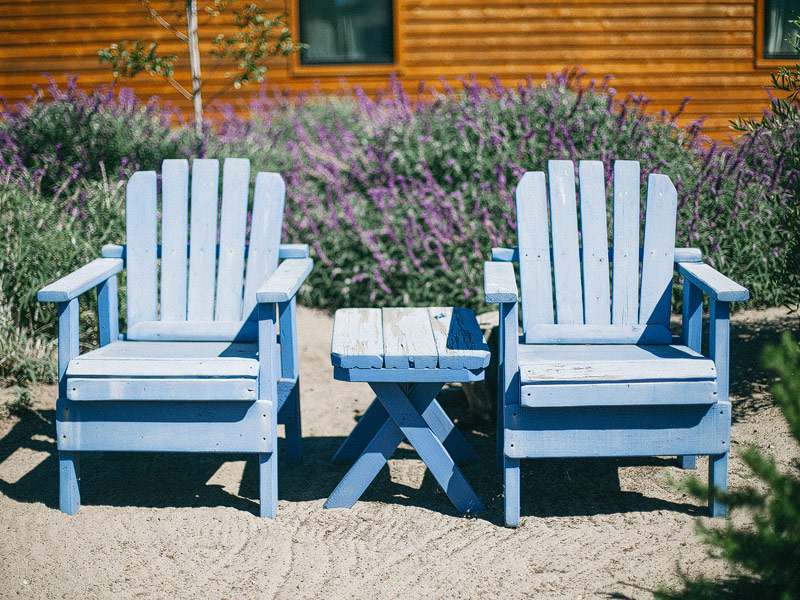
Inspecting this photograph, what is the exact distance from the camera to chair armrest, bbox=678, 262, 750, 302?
267 centimetres

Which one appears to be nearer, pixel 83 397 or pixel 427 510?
pixel 83 397

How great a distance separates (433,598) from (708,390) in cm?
111

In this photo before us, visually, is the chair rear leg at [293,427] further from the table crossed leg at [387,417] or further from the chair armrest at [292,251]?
the chair armrest at [292,251]

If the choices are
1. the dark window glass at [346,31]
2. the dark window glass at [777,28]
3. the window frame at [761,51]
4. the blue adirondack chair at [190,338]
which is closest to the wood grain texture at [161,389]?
the blue adirondack chair at [190,338]

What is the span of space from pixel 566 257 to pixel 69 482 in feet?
6.93

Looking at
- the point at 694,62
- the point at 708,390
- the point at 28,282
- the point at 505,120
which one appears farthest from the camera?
the point at 694,62

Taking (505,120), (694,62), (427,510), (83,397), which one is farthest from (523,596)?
(694,62)

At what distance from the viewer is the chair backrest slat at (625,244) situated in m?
3.32

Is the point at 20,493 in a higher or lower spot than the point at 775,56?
lower

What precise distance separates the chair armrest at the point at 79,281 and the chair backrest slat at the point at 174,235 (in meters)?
0.21

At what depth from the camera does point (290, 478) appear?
10.6ft

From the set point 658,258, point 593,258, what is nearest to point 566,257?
point 593,258

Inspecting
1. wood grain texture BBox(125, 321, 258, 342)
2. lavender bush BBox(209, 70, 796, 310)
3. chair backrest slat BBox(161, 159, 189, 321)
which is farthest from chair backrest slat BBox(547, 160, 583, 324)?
chair backrest slat BBox(161, 159, 189, 321)

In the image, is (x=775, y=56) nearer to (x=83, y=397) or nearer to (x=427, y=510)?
(x=427, y=510)
